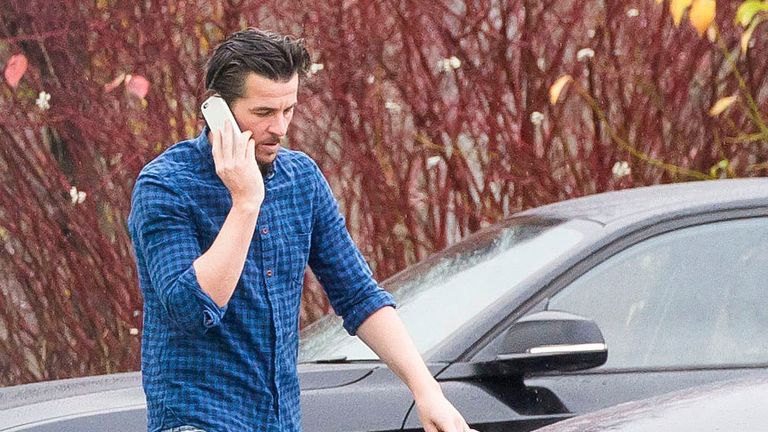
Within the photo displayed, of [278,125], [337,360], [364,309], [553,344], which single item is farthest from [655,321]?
[278,125]

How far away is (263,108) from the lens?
3287 millimetres

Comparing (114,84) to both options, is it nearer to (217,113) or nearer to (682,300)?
(682,300)

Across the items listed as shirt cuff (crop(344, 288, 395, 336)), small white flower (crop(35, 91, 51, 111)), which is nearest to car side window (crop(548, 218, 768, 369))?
shirt cuff (crop(344, 288, 395, 336))

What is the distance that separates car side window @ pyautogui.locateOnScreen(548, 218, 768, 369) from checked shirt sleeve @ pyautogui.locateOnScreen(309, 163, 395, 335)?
0.94 m

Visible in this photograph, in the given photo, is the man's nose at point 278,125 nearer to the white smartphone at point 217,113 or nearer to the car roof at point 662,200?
the white smartphone at point 217,113

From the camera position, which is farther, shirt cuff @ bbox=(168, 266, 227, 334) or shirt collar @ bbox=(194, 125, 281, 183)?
shirt collar @ bbox=(194, 125, 281, 183)

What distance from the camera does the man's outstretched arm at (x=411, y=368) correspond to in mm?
3283

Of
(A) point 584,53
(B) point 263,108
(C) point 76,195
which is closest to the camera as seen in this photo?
(B) point 263,108

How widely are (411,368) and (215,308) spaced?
1.56 ft

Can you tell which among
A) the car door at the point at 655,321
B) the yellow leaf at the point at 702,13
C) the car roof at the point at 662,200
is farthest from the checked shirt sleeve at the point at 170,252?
the yellow leaf at the point at 702,13

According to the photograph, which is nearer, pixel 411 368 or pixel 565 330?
pixel 411 368

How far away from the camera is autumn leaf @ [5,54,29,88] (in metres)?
7.67

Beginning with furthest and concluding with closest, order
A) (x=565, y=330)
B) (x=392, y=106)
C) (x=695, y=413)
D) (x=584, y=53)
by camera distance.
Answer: (x=392, y=106) → (x=584, y=53) → (x=565, y=330) → (x=695, y=413)

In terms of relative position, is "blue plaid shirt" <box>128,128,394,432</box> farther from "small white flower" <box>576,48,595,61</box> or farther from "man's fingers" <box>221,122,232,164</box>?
"small white flower" <box>576,48,595,61</box>
